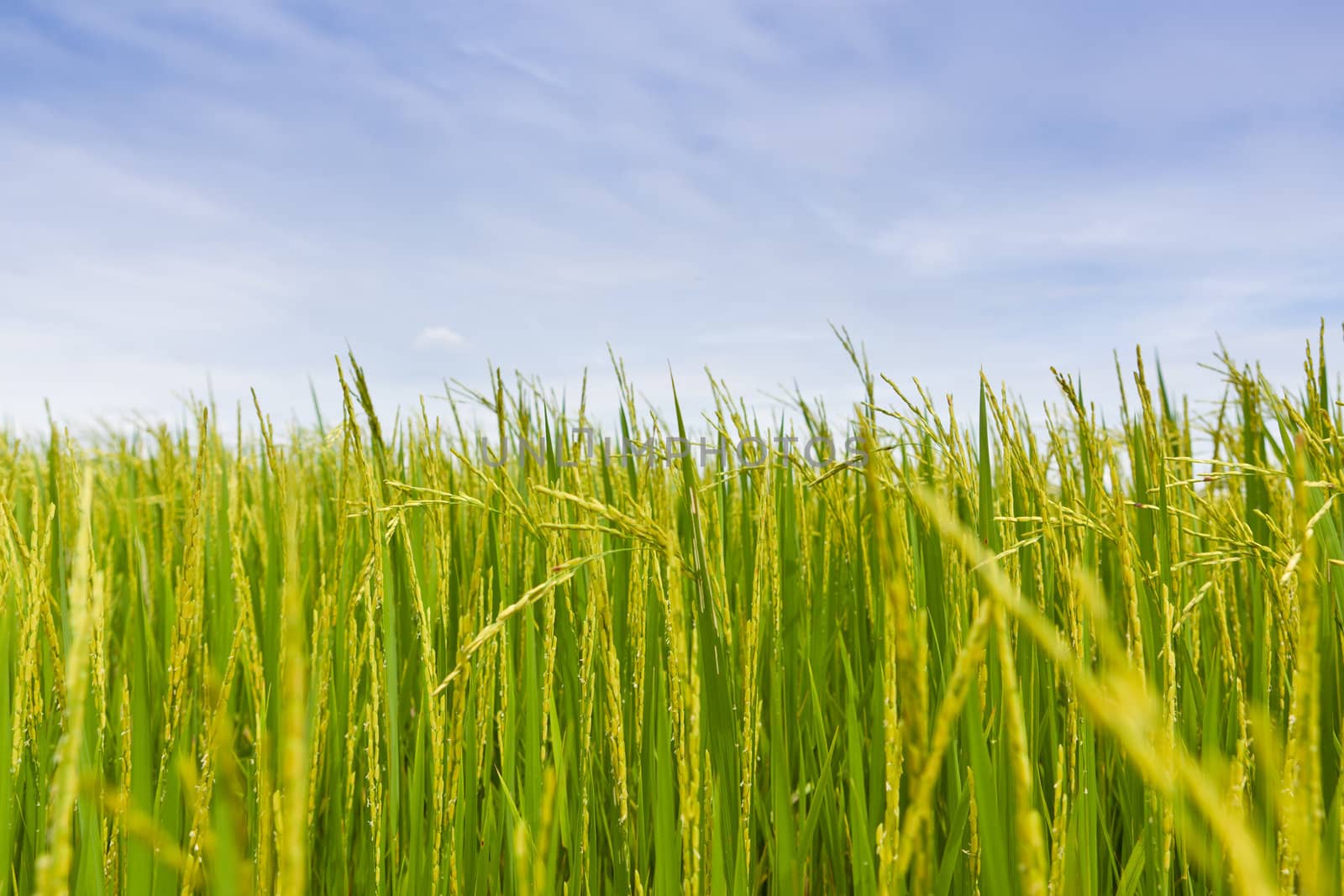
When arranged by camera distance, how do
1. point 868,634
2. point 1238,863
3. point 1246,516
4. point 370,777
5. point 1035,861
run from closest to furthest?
point 1238,863 < point 1035,861 < point 370,777 < point 868,634 < point 1246,516

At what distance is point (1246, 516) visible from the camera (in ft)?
7.80

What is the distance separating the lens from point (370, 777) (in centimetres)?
115

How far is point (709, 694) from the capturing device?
0.93m

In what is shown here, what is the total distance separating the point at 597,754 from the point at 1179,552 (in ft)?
4.08

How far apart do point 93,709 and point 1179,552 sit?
2028 millimetres

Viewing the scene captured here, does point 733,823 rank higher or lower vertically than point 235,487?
lower

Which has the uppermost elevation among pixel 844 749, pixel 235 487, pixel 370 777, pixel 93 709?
pixel 235 487

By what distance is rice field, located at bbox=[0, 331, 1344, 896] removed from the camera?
0.82m

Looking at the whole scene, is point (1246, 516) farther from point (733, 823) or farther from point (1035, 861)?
point (1035, 861)

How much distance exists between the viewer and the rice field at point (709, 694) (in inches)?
32.4

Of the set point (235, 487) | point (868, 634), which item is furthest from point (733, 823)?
point (235, 487)

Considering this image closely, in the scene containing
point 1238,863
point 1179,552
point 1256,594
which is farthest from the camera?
point 1179,552

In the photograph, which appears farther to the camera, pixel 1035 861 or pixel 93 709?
pixel 93 709

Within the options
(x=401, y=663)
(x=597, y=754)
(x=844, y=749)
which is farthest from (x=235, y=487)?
(x=844, y=749)
